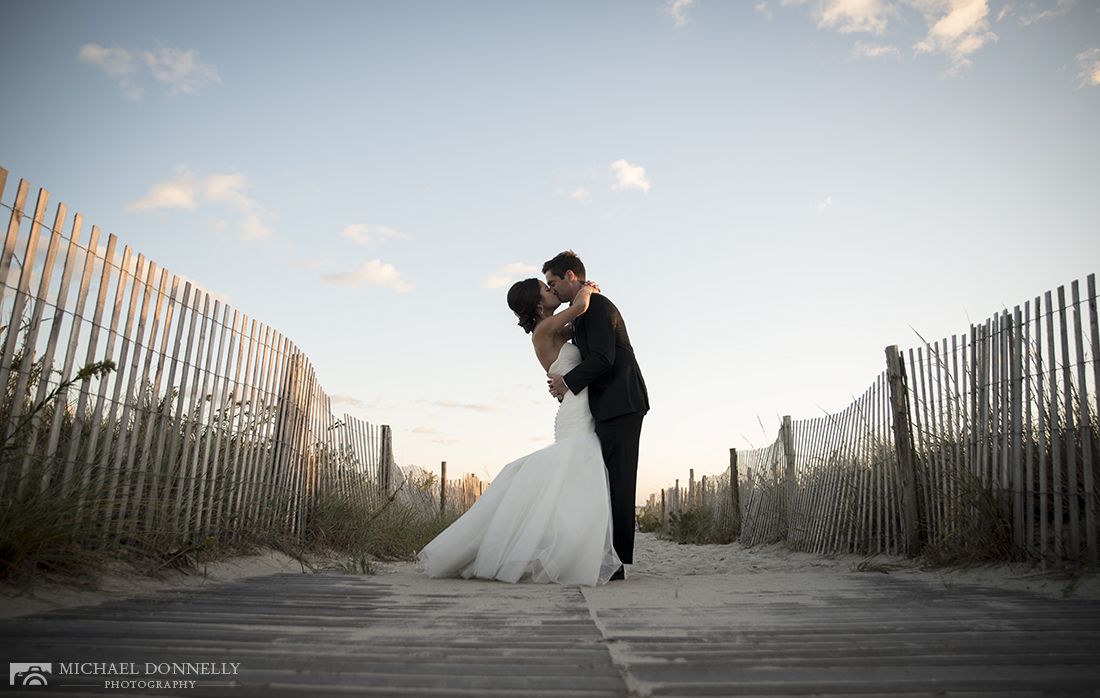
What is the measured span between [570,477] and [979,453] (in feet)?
9.24

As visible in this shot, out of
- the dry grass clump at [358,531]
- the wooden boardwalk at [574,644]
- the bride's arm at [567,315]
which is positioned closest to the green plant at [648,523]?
the dry grass clump at [358,531]

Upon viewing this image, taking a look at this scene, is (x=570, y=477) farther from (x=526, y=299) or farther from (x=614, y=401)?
(x=526, y=299)

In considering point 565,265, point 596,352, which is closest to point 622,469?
point 596,352

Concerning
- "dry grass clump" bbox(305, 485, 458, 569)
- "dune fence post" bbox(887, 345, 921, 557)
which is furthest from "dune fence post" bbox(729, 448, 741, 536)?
"dry grass clump" bbox(305, 485, 458, 569)

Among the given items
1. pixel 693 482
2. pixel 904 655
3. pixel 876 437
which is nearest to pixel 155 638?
pixel 904 655

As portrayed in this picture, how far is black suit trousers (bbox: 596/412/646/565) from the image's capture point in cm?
401

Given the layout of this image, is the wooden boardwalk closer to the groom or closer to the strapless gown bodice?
the groom

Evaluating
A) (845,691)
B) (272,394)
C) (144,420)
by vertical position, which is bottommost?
(845,691)

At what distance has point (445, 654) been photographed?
167 centimetres

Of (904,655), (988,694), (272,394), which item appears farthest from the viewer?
(272,394)

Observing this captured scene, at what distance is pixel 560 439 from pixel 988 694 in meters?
3.04

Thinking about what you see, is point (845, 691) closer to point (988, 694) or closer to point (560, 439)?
point (988, 694)

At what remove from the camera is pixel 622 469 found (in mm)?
4047

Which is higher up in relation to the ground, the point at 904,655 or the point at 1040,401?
the point at 1040,401
